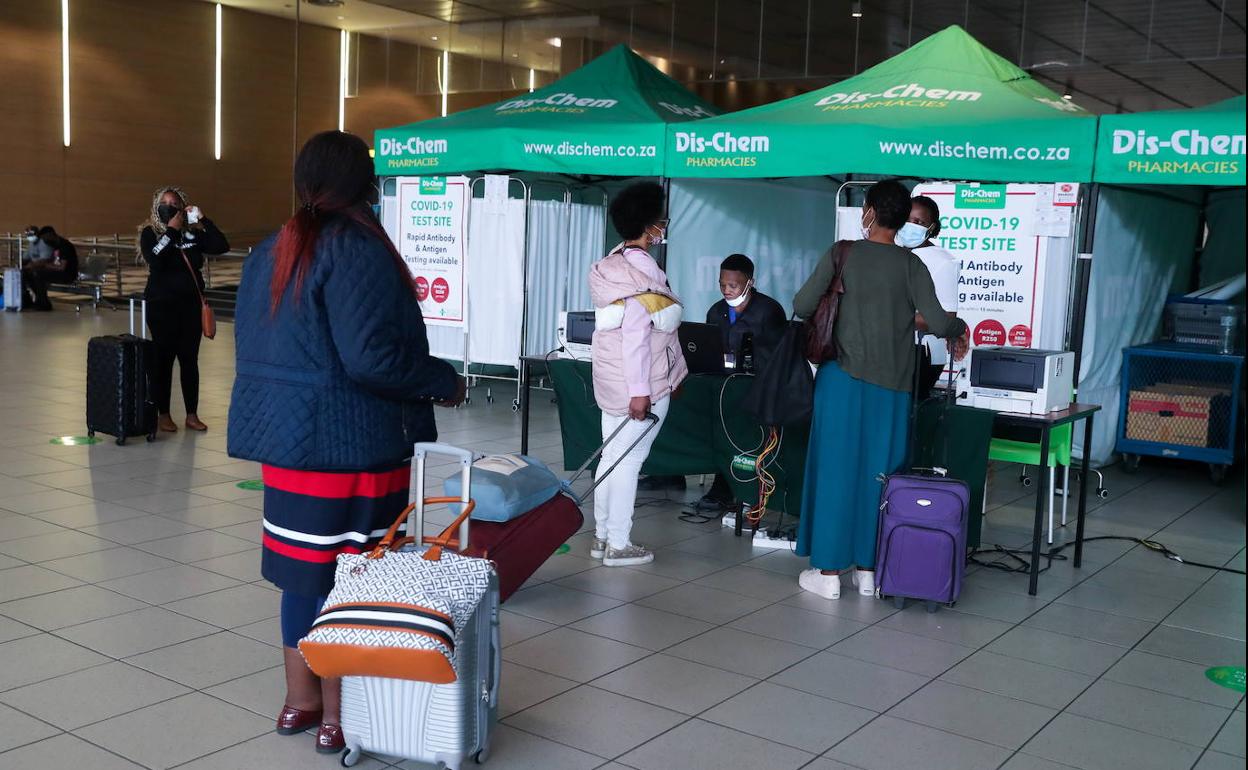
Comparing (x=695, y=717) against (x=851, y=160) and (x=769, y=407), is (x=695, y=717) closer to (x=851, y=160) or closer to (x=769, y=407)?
(x=769, y=407)

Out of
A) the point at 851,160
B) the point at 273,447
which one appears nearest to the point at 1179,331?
the point at 851,160

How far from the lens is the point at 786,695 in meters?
3.31

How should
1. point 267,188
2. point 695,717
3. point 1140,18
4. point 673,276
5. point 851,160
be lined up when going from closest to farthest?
point 695,717 → point 851,160 → point 673,276 → point 1140,18 → point 267,188

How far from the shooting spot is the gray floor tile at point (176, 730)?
2.76 m

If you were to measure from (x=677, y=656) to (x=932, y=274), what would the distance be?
213 cm

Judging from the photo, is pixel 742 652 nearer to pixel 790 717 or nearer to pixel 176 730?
pixel 790 717

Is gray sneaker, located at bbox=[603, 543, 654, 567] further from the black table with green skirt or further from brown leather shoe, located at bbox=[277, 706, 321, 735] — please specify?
brown leather shoe, located at bbox=[277, 706, 321, 735]

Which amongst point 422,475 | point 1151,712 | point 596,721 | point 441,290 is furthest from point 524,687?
point 441,290

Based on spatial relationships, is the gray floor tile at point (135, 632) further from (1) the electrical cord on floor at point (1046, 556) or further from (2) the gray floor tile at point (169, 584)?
(1) the electrical cord on floor at point (1046, 556)

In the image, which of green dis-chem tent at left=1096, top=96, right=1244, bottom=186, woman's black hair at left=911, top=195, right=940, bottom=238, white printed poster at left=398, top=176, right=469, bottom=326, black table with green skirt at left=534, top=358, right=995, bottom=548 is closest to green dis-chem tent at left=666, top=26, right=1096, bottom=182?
green dis-chem tent at left=1096, top=96, right=1244, bottom=186

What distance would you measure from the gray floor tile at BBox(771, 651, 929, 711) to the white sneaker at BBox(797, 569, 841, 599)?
2.06ft

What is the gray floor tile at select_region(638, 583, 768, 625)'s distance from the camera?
405 centimetres

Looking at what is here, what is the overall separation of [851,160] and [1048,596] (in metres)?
2.51

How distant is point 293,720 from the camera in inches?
113
